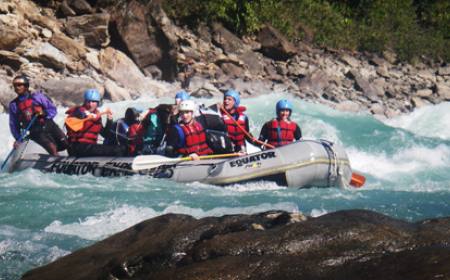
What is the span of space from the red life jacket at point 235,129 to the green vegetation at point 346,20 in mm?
9057

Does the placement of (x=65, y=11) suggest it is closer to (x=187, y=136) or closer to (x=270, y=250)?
(x=187, y=136)

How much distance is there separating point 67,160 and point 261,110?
7.43 metres

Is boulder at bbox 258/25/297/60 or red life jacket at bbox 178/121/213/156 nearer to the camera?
red life jacket at bbox 178/121/213/156

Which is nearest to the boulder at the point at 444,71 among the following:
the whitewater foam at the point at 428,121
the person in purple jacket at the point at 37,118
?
the whitewater foam at the point at 428,121

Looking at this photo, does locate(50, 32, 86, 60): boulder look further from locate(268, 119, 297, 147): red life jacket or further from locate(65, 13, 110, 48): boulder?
locate(268, 119, 297, 147): red life jacket

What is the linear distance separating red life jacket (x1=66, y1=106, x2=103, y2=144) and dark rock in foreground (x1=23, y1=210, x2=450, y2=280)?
5965 mm

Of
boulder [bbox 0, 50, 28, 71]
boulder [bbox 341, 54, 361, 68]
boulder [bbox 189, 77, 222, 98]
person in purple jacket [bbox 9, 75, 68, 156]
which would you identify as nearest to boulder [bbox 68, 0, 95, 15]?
boulder [bbox 0, 50, 28, 71]

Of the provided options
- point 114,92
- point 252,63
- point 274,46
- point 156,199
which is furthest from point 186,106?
point 274,46

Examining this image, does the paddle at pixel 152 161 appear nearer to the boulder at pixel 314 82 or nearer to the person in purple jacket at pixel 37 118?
the person in purple jacket at pixel 37 118

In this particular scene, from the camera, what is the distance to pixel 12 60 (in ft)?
50.3

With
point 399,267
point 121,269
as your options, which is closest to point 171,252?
point 121,269

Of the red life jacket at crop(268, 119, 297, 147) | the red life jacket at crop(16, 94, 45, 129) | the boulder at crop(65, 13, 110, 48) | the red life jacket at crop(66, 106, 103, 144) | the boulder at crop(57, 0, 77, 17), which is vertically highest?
the boulder at crop(57, 0, 77, 17)

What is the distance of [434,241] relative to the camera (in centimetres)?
357

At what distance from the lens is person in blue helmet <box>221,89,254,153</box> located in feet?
34.1
